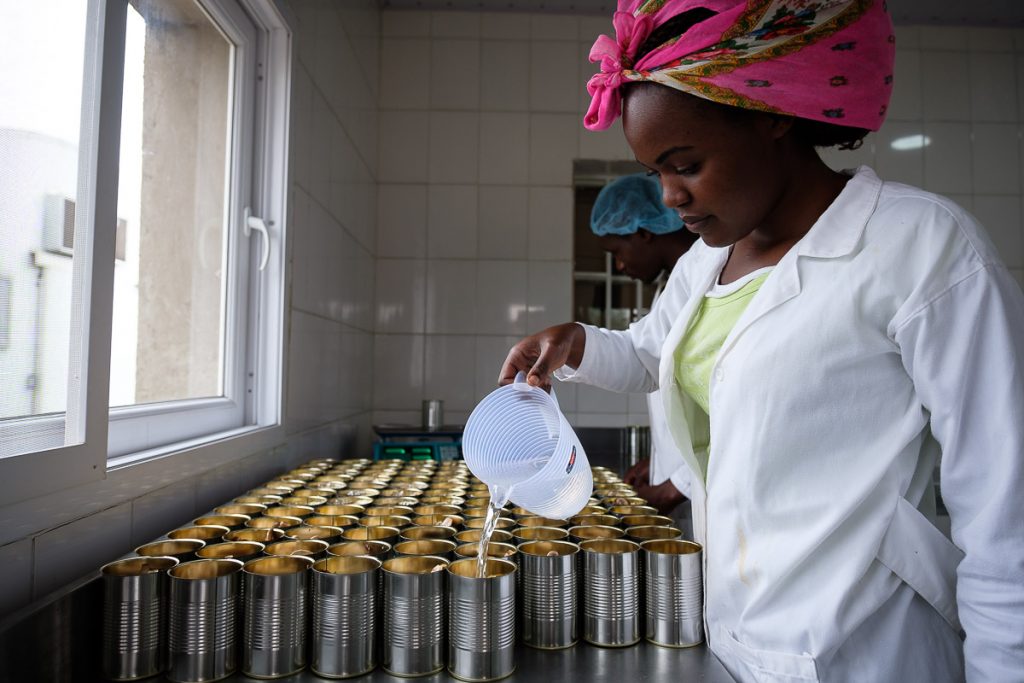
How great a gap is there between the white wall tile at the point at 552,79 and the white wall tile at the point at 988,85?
1753mm

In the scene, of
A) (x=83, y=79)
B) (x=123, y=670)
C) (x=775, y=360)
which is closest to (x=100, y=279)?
(x=83, y=79)

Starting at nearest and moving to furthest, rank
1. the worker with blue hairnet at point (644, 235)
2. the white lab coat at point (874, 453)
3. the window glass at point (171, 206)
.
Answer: the white lab coat at point (874, 453) < the window glass at point (171, 206) < the worker with blue hairnet at point (644, 235)

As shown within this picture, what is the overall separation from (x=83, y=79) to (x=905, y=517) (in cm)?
114

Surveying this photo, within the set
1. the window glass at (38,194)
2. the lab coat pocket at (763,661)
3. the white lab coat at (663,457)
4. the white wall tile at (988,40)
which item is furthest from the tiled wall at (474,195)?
the lab coat pocket at (763,661)

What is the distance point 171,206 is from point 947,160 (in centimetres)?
317

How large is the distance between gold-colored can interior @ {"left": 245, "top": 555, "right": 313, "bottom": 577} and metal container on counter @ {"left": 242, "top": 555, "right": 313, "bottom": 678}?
0.19 ft

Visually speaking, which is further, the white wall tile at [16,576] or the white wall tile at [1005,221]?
the white wall tile at [1005,221]

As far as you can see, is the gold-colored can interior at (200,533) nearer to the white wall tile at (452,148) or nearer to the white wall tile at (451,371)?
the white wall tile at (451,371)

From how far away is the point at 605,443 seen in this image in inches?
115

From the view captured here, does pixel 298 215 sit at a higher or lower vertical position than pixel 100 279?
higher

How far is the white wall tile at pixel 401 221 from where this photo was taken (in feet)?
10.0

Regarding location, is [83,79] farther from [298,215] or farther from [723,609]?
[723,609]

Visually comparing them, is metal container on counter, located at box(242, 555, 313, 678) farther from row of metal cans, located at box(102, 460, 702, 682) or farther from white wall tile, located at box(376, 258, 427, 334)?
white wall tile, located at box(376, 258, 427, 334)

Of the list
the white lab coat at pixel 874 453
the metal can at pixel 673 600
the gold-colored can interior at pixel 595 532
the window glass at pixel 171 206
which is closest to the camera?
the white lab coat at pixel 874 453
